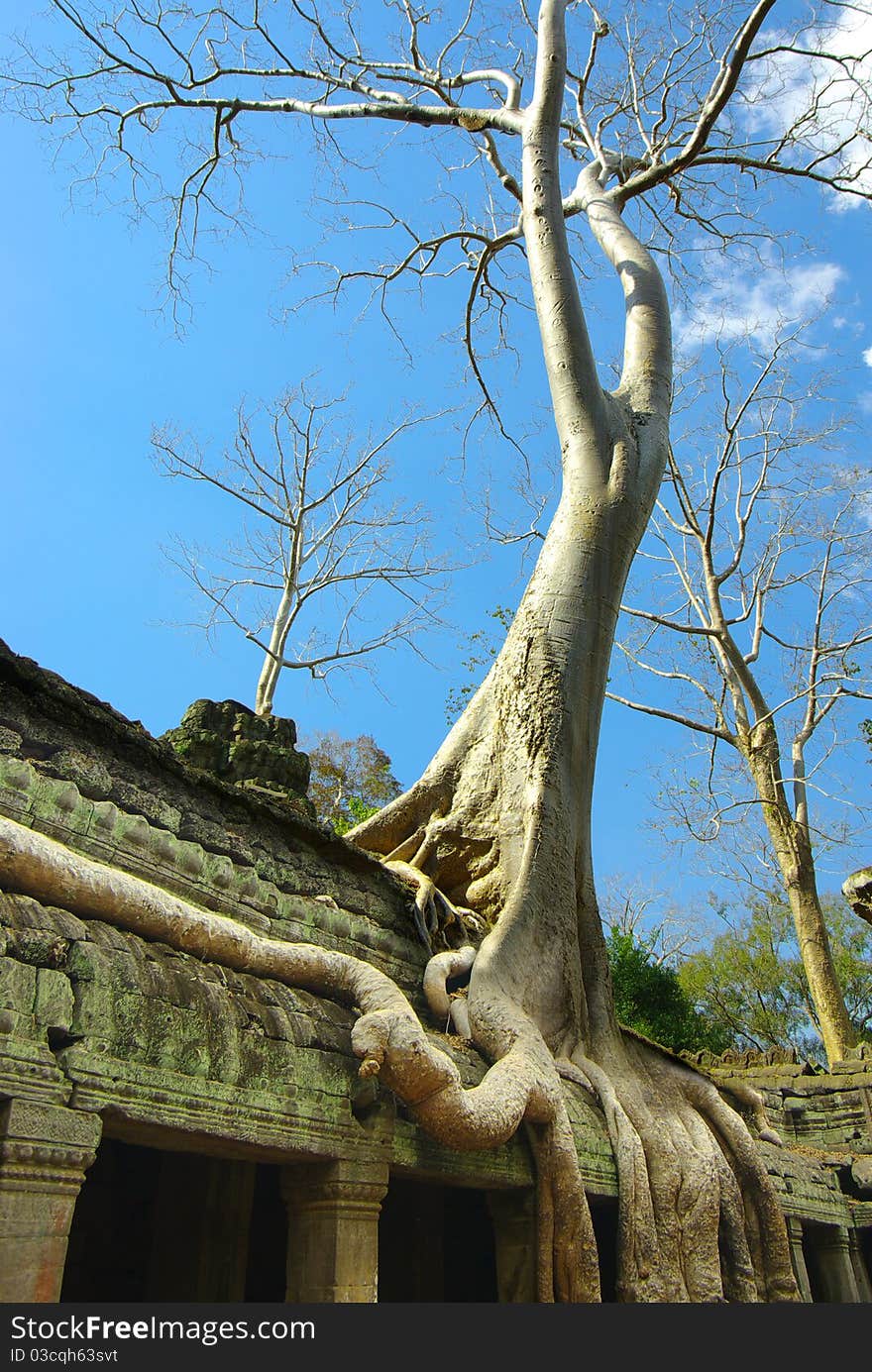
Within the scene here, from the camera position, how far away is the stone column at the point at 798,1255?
634cm

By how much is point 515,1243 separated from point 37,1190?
260 cm

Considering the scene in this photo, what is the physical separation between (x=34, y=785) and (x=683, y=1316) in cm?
357

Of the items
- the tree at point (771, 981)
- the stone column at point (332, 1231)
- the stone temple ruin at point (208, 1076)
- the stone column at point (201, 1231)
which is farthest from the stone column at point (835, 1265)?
the tree at point (771, 981)

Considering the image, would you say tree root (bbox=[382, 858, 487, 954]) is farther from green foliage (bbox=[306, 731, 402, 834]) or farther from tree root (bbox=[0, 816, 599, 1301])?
green foliage (bbox=[306, 731, 402, 834])

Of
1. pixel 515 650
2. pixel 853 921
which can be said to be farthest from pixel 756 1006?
pixel 515 650

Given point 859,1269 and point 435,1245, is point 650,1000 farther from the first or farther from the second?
point 435,1245

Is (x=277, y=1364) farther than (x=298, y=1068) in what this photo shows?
No

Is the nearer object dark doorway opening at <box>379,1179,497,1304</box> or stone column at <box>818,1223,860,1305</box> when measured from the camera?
dark doorway opening at <box>379,1179,497,1304</box>

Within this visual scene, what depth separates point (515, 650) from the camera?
6.79m

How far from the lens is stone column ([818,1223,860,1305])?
23.8 ft

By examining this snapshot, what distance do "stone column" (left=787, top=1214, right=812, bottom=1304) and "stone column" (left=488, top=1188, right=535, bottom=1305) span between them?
9.06 ft

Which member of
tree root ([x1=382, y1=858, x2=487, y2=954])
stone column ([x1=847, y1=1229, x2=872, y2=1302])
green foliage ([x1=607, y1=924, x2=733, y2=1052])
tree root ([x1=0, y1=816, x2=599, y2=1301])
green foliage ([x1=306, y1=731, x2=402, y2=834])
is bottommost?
stone column ([x1=847, y1=1229, x2=872, y2=1302])

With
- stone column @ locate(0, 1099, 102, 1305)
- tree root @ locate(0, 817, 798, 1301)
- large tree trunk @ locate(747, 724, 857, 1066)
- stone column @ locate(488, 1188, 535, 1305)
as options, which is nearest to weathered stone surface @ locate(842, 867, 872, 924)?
tree root @ locate(0, 817, 798, 1301)

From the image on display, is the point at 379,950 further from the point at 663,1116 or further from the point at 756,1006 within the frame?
the point at 756,1006
